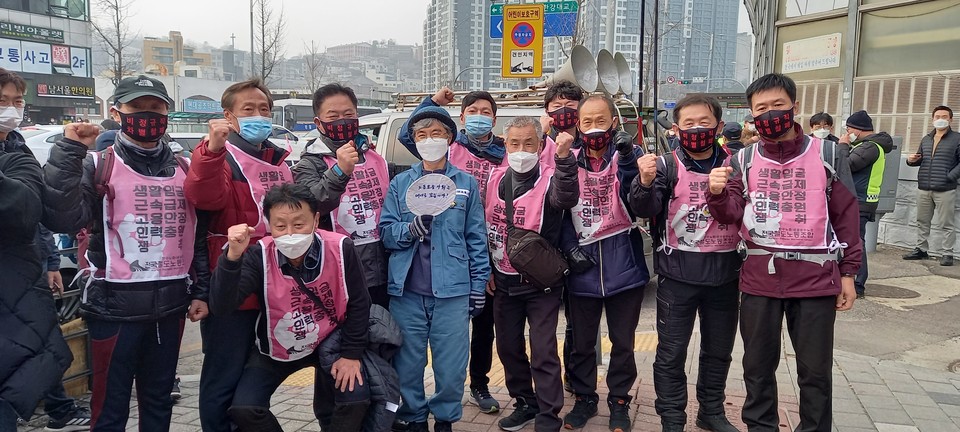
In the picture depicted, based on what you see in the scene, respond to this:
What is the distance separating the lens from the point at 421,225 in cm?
364

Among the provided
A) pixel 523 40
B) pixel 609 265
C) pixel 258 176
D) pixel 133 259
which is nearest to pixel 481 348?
pixel 609 265

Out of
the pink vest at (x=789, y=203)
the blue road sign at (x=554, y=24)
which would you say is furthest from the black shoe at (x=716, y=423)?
the blue road sign at (x=554, y=24)

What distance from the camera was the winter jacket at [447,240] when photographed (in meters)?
3.73

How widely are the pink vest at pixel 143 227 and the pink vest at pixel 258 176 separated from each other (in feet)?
1.04

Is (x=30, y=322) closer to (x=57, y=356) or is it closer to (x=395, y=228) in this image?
(x=57, y=356)

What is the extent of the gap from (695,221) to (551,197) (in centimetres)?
78

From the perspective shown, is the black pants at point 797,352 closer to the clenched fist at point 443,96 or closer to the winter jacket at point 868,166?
the clenched fist at point 443,96

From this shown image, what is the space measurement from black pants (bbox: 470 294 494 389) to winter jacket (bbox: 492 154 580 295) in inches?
16.7

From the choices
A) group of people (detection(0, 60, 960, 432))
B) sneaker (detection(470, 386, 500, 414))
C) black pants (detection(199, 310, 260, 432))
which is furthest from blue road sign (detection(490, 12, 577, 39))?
black pants (detection(199, 310, 260, 432))

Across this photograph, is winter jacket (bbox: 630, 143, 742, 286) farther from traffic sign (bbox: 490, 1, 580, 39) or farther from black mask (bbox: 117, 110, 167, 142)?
traffic sign (bbox: 490, 1, 580, 39)

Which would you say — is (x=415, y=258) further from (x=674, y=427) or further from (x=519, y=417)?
(x=674, y=427)

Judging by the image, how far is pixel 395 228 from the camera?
373 centimetres

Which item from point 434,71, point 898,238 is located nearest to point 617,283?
point 898,238

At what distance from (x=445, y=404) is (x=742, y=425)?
175cm
